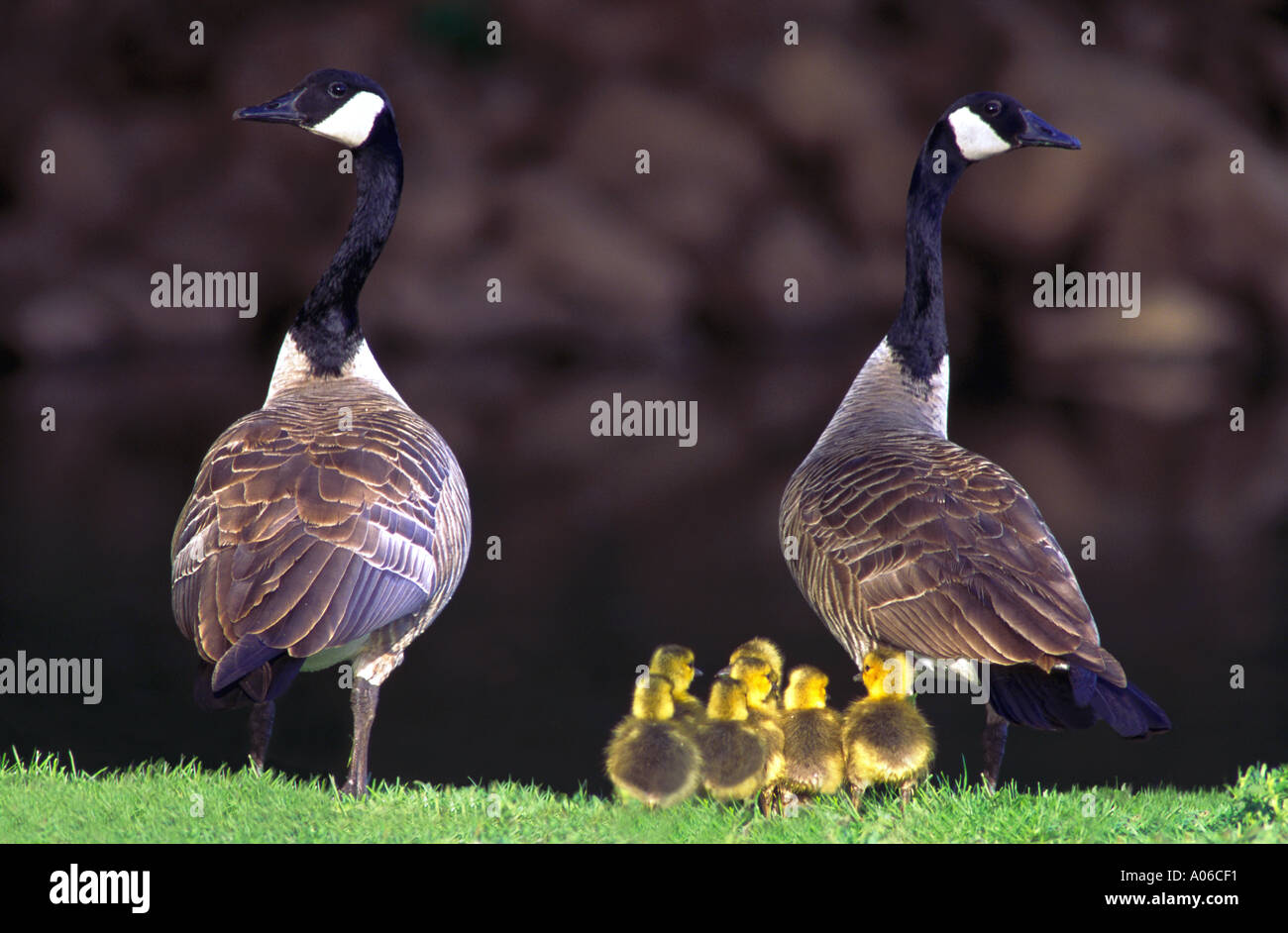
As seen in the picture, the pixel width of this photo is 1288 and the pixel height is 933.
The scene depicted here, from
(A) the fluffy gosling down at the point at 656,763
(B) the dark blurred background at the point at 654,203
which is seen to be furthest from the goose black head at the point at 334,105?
(B) the dark blurred background at the point at 654,203

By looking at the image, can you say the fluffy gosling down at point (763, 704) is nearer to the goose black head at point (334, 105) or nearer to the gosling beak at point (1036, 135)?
the goose black head at point (334, 105)

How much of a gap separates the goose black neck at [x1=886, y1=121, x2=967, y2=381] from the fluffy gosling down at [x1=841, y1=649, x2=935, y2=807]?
7.58ft

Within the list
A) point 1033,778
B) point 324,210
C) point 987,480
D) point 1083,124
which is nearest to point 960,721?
point 1033,778

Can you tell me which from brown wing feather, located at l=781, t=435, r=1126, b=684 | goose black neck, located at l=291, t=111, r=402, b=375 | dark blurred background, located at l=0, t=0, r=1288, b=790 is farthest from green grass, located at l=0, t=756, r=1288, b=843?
dark blurred background, located at l=0, t=0, r=1288, b=790

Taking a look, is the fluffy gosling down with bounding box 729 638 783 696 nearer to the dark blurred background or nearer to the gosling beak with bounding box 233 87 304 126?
the gosling beak with bounding box 233 87 304 126

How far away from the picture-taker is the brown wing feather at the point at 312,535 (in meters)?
4.28

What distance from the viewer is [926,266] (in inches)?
261

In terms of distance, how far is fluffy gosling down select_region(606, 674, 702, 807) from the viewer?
423cm

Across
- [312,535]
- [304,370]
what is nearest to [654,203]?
[304,370]

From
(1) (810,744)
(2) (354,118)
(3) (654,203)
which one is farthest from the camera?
(3) (654,203)

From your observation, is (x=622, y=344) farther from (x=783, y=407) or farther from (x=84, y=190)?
(x=84, y=190)

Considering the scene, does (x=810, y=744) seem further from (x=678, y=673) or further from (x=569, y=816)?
(x=569, y=816)

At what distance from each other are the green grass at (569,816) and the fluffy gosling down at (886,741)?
8cm

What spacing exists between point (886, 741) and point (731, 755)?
0.47 meters
